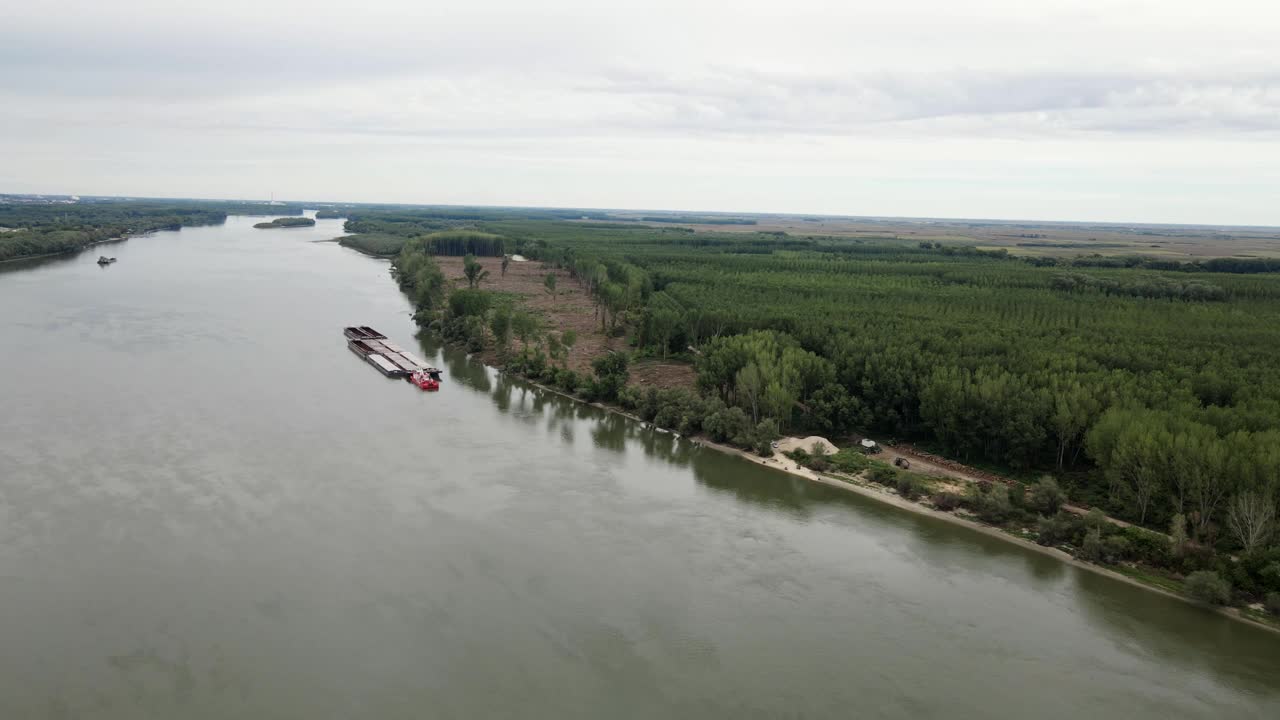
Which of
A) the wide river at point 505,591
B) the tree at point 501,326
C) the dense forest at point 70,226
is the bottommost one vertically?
the wide river at point 505,591

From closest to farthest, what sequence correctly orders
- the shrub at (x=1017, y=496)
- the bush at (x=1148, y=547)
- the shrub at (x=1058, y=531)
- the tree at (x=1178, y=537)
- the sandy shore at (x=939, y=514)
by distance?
Answer: the sandy shore at (x=939, y=514) < the tree at (x=1178, y=537) < the bush at (x=1148, y=547) < the shrub at (x=1058, y=531) < the shrub at (x=1017, y=496)

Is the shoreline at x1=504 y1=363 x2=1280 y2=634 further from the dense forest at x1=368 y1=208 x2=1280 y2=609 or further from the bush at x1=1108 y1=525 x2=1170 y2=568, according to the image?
the bush at x1=1108 y1=525 x2=1170 y2=568

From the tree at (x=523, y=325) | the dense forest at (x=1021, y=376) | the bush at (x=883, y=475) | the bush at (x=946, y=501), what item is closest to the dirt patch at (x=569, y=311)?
the dense forest at (x=1021, y=376)

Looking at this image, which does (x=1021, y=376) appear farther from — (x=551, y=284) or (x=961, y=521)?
(x=551, y=284)

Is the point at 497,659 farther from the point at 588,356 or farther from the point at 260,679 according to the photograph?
the point at 588,356

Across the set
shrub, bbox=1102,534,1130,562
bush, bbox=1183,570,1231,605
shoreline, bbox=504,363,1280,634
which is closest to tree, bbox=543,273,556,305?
shoreline, bbox=504,363,1280,634

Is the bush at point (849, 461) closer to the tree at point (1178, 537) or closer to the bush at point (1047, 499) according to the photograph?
the bush at point (1047, 499)

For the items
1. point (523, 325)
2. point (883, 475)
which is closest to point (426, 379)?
point (523, 325)
